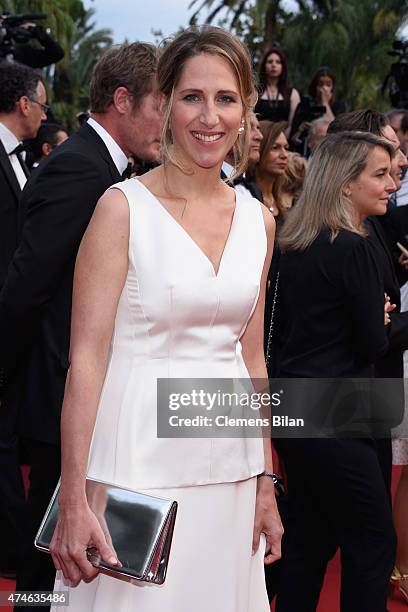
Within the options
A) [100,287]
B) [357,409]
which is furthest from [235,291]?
[357,409]

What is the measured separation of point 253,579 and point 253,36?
2826cm

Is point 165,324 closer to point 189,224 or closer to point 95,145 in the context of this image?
point 189,224

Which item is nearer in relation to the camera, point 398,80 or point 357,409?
point 357,409

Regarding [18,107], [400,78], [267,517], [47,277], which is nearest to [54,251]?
Result: [47,277]

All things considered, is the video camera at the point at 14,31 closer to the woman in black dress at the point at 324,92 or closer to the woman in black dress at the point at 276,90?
the woman in black dress at the point at 276,90

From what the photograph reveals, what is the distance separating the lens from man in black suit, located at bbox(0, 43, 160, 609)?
291cm

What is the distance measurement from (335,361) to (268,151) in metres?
2.84

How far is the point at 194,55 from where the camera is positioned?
2270 millimetres

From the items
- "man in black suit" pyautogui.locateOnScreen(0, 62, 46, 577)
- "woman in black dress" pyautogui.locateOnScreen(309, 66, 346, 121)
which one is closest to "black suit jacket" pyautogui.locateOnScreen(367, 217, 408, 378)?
"man in black suit" pyautogui.locateOnScreen(0, 62, 46, 577)

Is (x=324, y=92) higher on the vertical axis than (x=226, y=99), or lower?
higher

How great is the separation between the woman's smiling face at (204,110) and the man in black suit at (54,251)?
48 centimetres

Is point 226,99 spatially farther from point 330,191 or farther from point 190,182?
point 330,191

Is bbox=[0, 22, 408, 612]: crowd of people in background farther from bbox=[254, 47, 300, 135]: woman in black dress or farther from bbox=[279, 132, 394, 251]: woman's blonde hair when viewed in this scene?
bbox=[254, 47, 300, 135]: woman in black dress

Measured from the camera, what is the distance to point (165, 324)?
216 cm
